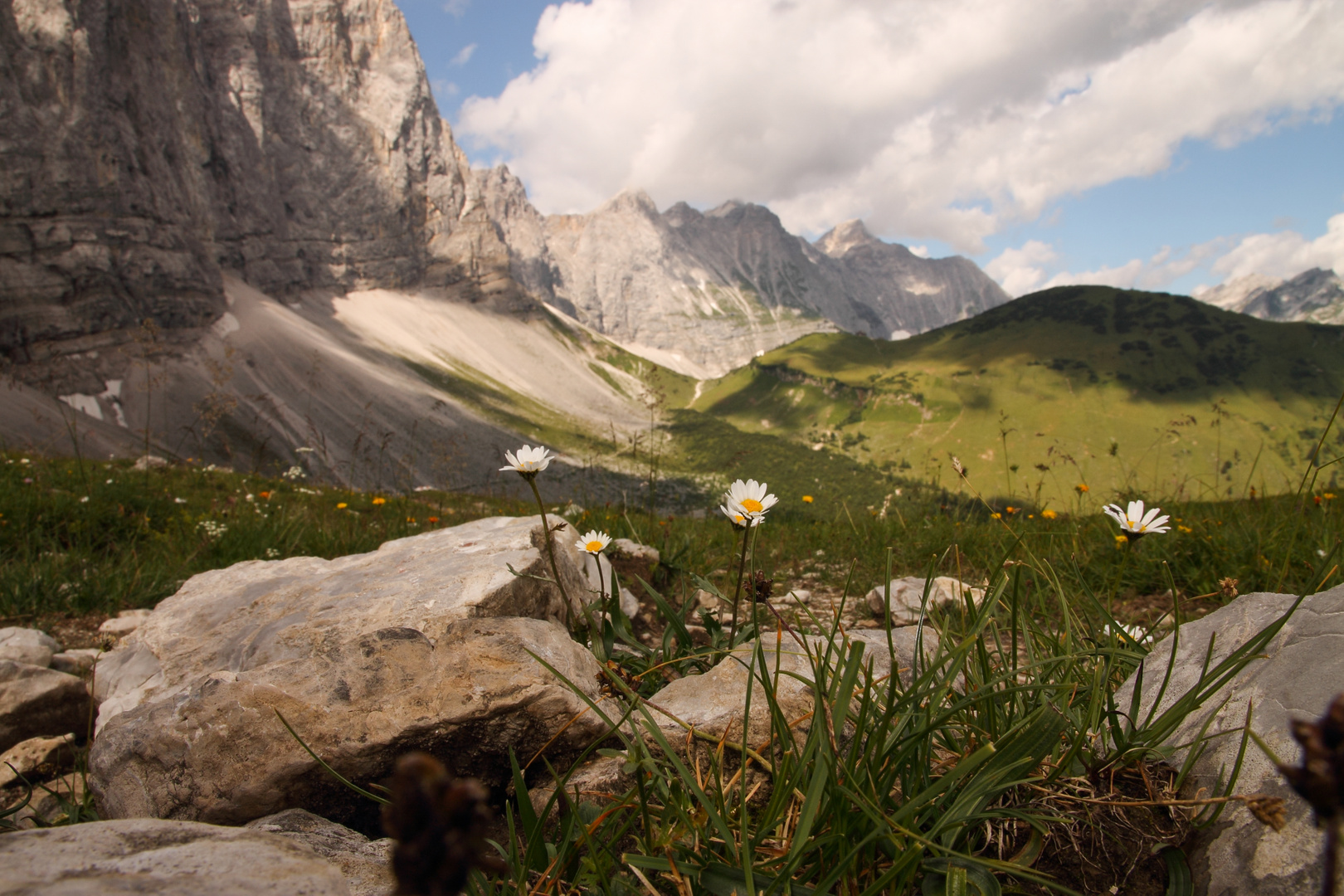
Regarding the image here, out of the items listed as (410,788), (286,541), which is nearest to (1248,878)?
(410,788)

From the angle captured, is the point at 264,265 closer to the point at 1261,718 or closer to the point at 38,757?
the point at 38,757

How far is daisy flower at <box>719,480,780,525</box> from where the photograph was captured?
2.80m

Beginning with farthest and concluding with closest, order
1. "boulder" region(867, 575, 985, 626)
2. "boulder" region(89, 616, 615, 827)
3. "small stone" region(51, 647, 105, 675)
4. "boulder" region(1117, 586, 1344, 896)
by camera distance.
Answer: "boulder" region(867, 575, 985, 626) < "small stone" region(51, 647, 105, 675) < "boulder" region(89, 616, 615, 827) < "boulder" region(1117, 586, 1344, 896)

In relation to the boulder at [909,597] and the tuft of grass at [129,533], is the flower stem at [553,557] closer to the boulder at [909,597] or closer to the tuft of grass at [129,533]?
the boulder at [909,597]

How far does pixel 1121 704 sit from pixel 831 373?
203466mm

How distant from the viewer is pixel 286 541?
6789 millimetres

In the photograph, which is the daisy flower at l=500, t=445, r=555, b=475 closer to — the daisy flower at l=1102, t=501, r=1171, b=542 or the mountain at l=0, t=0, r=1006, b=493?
the mountain at l=0, t=0, r=1006, b=493

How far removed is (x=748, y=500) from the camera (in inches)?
121

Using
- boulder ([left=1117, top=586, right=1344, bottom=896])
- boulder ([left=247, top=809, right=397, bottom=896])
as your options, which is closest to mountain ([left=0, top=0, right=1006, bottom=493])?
boulder ([left=247, top=809, right=397, bottom=896])

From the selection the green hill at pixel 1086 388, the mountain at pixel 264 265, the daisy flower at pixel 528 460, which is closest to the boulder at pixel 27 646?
the mountain at pixel 264 265

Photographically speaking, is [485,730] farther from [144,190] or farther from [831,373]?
[831,373]

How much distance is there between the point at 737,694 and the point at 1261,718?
69.7 inches

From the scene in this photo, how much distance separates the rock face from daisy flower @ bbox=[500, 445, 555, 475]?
74cm

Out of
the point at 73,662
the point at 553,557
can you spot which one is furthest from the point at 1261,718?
the point at 73,662
